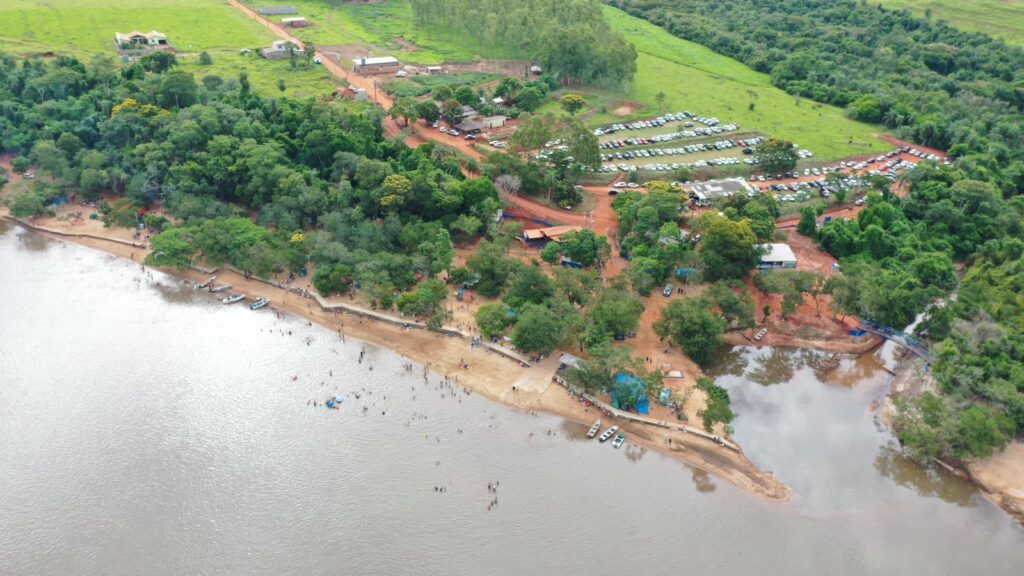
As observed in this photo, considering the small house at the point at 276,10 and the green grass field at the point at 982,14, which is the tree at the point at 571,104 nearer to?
the small house at the point at 276,10

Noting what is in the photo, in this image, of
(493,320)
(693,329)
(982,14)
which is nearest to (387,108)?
(493,320)

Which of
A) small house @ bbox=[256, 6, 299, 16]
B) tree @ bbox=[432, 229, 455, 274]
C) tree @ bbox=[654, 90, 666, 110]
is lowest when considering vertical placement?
tree @ bbox=[432, 229, 455, 274]

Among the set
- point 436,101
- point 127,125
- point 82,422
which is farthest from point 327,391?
point 436,101

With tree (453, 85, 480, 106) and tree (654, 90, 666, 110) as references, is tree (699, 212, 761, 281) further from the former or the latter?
tree (453, 85, 480, 106)

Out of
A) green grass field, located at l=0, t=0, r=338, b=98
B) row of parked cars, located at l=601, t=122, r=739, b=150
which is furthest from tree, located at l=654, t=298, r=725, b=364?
green grass field, located at l=0, t=0, r=338, b=98

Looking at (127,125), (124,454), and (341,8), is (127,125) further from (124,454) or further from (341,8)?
(341,8)
